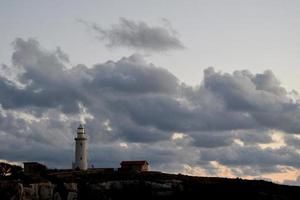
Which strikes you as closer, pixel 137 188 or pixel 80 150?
pixel 137 188

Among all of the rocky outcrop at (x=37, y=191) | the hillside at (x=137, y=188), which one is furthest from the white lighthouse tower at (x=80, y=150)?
the rocky outcrop at (x=37, y=191)

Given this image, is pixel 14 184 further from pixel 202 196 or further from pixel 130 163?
pixel 130 163

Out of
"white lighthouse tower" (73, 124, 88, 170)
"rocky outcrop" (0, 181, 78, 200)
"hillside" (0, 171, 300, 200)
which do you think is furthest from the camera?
"white lighthouse tower" (73, 124, 88, 170)

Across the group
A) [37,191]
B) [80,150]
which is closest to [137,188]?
[37,191]

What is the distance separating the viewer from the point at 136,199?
3546 inches

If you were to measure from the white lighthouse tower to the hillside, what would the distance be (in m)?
16.1

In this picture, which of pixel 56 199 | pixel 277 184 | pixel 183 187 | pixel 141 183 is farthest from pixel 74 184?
pixel 277 184

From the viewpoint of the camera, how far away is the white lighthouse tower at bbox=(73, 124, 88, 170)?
382 feet

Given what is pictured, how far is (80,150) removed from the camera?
118 m

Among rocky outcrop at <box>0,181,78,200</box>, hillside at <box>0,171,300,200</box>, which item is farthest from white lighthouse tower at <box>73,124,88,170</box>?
rocky outcrop at <box>0,181,78,200</box>

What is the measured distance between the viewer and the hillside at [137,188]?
85.7 m

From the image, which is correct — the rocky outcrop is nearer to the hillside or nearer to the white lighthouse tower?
the hillside

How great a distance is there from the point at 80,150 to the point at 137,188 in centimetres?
2949

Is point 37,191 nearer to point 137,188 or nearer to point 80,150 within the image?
point 137,188
